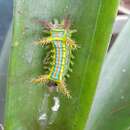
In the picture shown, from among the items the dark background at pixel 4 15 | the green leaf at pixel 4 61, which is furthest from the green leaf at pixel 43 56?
the dark background at pixel 4 15

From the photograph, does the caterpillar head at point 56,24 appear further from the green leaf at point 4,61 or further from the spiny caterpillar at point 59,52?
the green leaf at point 4,61

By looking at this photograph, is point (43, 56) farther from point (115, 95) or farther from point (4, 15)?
point (4, 15)

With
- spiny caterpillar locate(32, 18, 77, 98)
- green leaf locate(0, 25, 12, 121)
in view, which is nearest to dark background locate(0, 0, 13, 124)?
green leaf locate(0, 25, 12, 121)

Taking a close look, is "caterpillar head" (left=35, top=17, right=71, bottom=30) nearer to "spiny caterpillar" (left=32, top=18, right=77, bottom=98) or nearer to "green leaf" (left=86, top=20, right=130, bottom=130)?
"spiny caterpillar" (left=32, top=18, right=77, bottom=98)

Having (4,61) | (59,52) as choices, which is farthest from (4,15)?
(59,52)

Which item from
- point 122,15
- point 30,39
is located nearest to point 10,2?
point 122,15

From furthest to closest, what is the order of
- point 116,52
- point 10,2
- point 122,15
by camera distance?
point 122,15
point 10,2
point 116,52

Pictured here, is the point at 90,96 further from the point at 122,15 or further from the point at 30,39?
the point at 122,15
